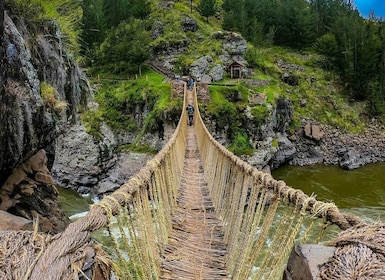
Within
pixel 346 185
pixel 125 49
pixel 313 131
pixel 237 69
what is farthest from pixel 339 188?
pixel 125 49

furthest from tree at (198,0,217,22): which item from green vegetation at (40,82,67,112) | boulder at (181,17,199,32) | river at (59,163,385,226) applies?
green vegetation at (40,82,67,112)

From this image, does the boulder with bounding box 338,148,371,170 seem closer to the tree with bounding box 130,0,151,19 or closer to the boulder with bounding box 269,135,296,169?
the boulder with bounding box 269,135,296,169

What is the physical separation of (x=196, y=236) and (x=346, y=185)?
11246 millimetres

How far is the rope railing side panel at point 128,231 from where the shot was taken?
1.01m

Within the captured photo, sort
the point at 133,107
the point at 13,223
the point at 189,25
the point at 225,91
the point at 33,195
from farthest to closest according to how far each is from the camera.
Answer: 1. the point at 189,25
2. the point at 133,107
3. the point at 225,91
4. the point at 33,195
5. the point at 13,223

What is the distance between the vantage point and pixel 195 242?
3033 millimetres

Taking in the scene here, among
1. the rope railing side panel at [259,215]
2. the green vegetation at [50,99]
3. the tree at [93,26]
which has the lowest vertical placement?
the rope railing side panel at [259,215]

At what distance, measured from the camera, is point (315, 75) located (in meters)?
22.6

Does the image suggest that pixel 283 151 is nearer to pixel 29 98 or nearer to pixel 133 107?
pixel 133 107

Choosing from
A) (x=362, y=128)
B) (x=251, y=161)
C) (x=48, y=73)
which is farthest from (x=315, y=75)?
(x=48, y=73)

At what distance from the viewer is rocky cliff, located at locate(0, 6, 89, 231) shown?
11.2ft

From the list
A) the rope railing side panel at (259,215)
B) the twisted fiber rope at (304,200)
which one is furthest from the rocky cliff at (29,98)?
the twisted fiber rope at (304,200)

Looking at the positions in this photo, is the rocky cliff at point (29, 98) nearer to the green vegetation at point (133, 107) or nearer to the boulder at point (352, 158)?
the green vegetation at point (133, 107)

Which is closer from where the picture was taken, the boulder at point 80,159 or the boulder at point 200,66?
the boulder at point 80,159
